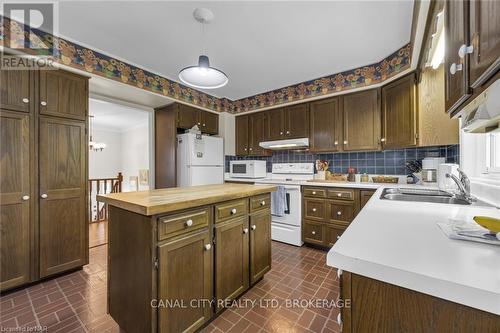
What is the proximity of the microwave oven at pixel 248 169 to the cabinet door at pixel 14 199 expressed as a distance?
111 inches

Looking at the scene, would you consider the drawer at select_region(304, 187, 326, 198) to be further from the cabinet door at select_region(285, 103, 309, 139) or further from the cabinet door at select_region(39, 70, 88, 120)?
the cabinet door at select_region(39, 70, 88, 120)

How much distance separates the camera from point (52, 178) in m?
2.18

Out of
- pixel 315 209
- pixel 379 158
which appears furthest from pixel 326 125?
pixel 315 209

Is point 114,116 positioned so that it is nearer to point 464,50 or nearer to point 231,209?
point 231,209

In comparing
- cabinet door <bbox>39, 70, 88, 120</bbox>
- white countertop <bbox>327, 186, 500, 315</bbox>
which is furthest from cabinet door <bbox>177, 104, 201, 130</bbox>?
white countertop <bbox>327, 186, 500, 315</bbox>

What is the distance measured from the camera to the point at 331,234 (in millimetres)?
2898

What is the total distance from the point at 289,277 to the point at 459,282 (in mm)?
1993

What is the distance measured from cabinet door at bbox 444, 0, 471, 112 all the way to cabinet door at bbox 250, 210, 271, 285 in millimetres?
1521

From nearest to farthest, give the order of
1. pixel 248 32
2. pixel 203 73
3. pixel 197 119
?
1. pixel 203 73
2. pixel 248 32
3. pixel 197 119

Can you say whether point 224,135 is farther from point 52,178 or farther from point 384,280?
point 384,280

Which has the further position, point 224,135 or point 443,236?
point 224,135

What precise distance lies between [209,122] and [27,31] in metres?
2.45

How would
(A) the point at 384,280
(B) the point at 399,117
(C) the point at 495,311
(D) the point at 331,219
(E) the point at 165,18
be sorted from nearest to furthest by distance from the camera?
(C) the point at 495,311
(A) the point at 384,280
(E) the point at 165,18
(B) the point at 399,117
(D) the point at 331,219

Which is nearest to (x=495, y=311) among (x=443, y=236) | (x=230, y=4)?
(x=443, y=236)
